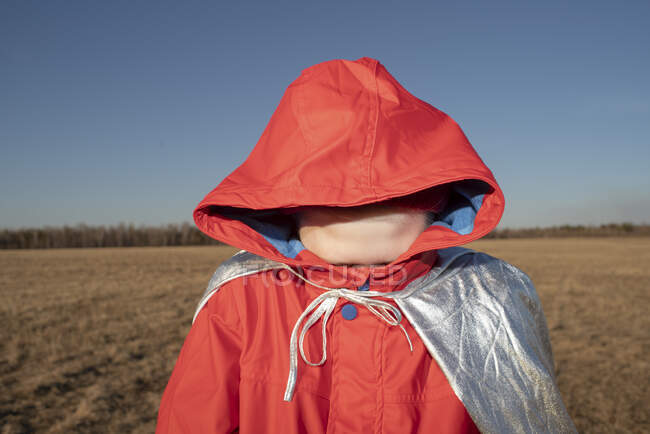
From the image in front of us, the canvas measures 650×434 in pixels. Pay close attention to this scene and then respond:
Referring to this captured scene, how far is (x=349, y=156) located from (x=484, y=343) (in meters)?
0.72

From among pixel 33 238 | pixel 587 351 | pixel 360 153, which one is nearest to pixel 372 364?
pixel 360 153

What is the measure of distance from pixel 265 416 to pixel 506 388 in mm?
727

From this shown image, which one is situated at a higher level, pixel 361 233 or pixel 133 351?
pixel 361 233

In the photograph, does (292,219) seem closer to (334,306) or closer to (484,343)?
(334,306)

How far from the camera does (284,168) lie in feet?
4.35

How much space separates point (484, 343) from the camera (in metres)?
1.31

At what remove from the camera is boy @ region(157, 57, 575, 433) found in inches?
48.3

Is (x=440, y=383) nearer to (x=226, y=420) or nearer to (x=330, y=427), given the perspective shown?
(x=330, y=427)

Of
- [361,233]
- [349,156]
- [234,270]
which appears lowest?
[234,270]

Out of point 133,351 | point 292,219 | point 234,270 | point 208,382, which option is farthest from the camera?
point 133,351

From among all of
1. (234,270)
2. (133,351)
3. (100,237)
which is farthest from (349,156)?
(100,237)

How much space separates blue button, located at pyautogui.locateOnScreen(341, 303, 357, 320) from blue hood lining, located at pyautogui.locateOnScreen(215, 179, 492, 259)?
0.29 m

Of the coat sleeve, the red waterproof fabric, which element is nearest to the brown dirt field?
the coat sleeve

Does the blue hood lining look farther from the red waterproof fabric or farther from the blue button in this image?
the blue button
